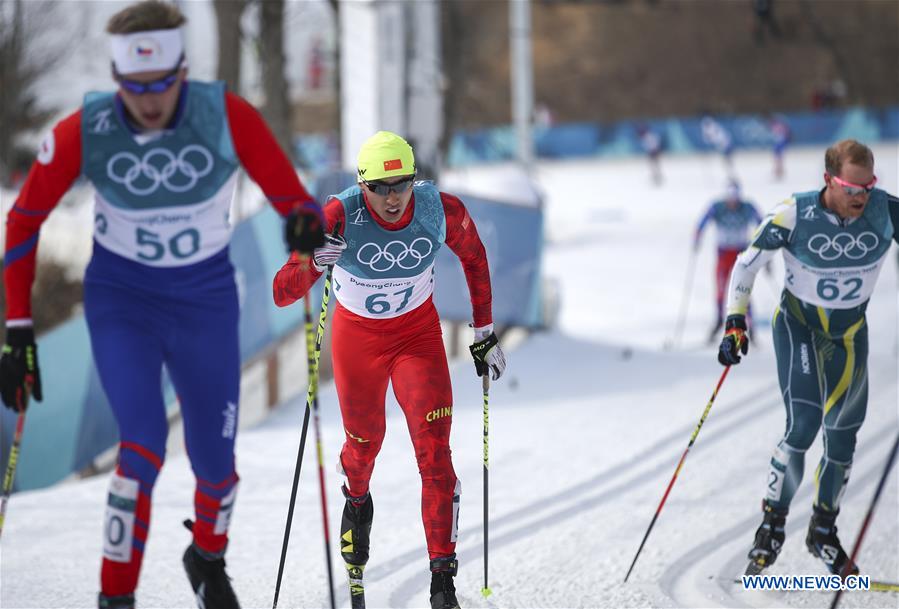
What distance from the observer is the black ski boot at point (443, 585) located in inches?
188

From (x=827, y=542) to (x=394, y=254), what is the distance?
8.79 ft

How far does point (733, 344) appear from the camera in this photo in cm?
526

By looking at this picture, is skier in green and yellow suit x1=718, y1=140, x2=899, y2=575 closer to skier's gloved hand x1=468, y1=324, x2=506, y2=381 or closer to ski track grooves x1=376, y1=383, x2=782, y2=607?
skier's gloved hand x1=468, y1=324, x2=506, y2=381

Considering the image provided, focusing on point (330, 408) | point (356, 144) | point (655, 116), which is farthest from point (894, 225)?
point (655, 116)

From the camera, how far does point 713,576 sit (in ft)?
19.1

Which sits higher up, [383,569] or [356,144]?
[356,144]

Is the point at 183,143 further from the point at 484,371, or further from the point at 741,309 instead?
the point at 741,309

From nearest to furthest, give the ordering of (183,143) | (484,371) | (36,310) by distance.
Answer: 1. (183,143)
2. (484,371)
3. (36,310)

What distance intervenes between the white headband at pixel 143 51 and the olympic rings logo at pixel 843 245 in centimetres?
305

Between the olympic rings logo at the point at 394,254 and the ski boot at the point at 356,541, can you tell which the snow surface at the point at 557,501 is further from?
the olympic rings logo at the point at 394,254

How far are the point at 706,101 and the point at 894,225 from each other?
55526mm

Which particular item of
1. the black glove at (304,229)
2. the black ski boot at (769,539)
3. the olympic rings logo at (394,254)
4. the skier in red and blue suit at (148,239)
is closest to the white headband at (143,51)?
the skier in red and blue suit at (148,239)

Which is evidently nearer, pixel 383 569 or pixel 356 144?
pixel 383 569

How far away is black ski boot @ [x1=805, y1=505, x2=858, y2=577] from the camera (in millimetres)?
5551
